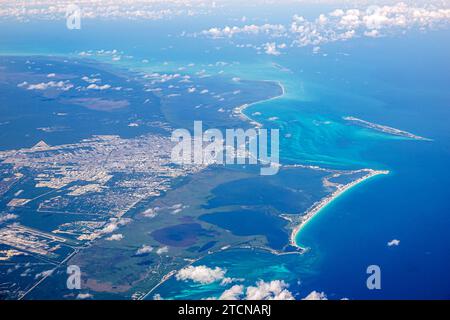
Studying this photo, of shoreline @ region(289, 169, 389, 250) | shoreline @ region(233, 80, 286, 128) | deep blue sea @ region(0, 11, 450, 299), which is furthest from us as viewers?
shoreline @ region(233, 80, 286, 128)

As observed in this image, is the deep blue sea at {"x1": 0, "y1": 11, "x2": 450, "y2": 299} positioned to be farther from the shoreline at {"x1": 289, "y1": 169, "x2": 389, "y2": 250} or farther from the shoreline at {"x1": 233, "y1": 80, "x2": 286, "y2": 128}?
the shoreline at {"x1": 233, "y1": 80, "x2": 286, "y2": 128}

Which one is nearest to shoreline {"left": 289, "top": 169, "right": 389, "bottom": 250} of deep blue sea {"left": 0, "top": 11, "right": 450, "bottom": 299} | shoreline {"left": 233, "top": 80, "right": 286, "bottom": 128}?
deep blue sea {"left": 0, "top": 11, "right": 450, "bottom": 299}

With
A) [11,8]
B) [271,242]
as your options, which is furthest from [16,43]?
[271,242]

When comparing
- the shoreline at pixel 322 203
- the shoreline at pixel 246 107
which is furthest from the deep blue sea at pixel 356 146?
the shoreline at pixel 246 107

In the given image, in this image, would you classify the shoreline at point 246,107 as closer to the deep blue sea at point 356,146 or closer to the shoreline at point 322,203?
the deep blue sea at point 356,146

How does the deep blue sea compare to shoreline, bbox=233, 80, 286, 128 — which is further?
shoreline, bbox=233, 80, 286, 128

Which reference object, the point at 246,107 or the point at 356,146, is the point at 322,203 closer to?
the point at 356,146
